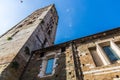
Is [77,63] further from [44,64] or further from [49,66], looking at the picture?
[44,64]

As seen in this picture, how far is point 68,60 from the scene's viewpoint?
9.22m

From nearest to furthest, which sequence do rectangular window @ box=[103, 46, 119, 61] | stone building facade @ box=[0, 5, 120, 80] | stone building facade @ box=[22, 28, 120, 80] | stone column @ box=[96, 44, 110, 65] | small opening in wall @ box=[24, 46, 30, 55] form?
stone building facade @ box=[22, 28, 120, 80], stone building facade @ box=[0, 5, 120, 80], stone column @ box=[96, 44, 110, 65], rectangular window @ box=[103, 46, 119, 61], small opening in wall @ box=[24, 46, 30, 55]

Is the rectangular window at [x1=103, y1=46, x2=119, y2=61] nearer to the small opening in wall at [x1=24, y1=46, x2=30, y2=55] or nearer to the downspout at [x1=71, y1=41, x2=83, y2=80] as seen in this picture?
the downspout at [x1=71, y1=41, x2=83, y2=80]

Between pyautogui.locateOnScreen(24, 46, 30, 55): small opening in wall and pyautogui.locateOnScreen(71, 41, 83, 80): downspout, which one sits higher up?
pyautogui.locateOnScreen(24, 46, 30, 55): small opening in wall

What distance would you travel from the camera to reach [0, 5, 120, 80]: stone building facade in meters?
7.77

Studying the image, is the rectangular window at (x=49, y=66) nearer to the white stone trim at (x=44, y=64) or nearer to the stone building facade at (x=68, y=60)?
the stone building facade at (x=68, y=60)

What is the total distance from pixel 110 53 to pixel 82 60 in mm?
1753

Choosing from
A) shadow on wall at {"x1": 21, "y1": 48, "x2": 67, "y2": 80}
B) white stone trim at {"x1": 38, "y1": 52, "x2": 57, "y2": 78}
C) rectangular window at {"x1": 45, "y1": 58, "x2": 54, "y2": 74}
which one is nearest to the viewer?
shadow on wall at {"x1": 21, "y1": 48, "x2": 67, "y2": 80}

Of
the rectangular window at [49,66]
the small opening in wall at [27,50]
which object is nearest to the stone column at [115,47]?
the rectangular window at [49,66]

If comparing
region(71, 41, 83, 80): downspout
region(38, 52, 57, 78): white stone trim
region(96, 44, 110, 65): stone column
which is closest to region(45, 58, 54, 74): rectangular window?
region(38, 52, 57, 78): white stone trim

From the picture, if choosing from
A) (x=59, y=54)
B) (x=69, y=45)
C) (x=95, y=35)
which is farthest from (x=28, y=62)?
(x=95, y=35)

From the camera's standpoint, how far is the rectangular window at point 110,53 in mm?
8233

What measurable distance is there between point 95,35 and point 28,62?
5.37 meters

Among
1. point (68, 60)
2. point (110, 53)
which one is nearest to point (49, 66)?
point (68, 60)
